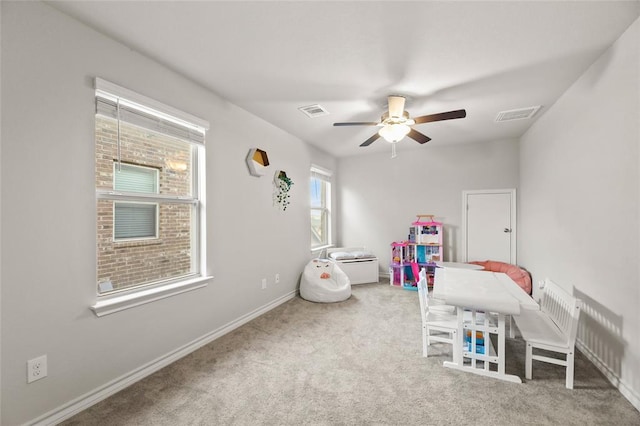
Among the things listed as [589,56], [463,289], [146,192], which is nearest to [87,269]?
[146,192]

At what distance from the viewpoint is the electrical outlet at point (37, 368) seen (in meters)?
1.58

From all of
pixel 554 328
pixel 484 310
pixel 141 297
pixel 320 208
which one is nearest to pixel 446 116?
pixel 484 310

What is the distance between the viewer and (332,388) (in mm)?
2012

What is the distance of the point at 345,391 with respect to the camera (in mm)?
1977

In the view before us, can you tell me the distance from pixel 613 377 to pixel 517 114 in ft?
8.95

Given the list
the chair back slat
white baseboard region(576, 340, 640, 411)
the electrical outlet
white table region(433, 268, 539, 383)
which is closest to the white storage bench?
white table region(433, 268, 539, 383)

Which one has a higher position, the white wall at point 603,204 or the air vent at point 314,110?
the air vent at point 314,110

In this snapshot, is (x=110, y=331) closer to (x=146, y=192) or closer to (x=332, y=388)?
(x=146, y=192)

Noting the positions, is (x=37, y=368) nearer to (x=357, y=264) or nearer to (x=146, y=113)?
(x=146, y=113)

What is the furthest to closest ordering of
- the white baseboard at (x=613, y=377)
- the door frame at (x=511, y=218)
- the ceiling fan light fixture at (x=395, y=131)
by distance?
the door frame at (x=511, y=218)
the ceiling fan light fixture at (x=395, y=131)
the white baseboard at (x=613, y=377)

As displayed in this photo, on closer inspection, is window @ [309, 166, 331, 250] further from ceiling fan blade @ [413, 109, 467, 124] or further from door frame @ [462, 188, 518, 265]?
ceiling fan blade @ [413, 109, 467, 124]

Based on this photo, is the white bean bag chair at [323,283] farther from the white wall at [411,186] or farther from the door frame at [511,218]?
the door frame at [511,218]

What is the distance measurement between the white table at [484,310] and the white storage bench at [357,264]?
2.44 meters

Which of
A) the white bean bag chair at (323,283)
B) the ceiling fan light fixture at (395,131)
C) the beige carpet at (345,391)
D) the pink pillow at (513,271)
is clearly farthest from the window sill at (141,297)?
the pink pillow at (513,271)
